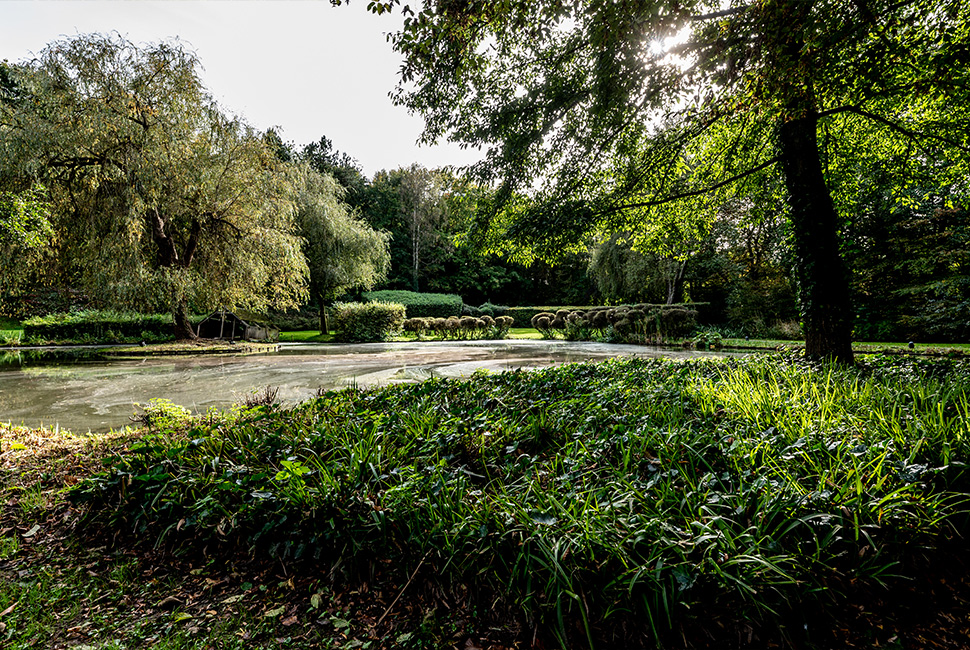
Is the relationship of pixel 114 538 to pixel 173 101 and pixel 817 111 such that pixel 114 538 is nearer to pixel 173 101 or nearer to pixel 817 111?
pixel 817 111

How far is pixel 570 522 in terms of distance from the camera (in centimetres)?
185

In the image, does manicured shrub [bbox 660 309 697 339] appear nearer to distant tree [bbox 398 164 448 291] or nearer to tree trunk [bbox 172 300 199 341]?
tree trunk [bbox 172 300 199 341]

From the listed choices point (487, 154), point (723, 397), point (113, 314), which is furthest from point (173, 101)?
point (723, 397)

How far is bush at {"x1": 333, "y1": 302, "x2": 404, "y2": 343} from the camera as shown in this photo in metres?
19.2

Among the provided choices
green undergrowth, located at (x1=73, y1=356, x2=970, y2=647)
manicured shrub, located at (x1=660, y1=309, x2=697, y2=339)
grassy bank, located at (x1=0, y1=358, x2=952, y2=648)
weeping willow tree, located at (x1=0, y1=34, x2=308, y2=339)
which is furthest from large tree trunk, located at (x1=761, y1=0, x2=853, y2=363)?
weeping willow tree, located at (x1=0, y1=34, x2=308, y2=339)

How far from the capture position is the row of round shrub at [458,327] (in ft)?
65.4

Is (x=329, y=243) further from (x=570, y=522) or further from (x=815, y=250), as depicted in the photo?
(x=570, y=522)

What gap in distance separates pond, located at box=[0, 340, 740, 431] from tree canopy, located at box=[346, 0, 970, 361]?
343cm

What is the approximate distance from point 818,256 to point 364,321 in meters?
16.8

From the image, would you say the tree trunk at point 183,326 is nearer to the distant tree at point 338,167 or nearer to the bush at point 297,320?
the bush at point 297,320

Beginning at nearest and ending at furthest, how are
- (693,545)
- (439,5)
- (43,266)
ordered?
(693,545), (439,5), (43,266)

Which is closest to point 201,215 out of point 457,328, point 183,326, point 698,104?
point 183,326

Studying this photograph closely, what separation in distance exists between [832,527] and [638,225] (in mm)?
6160

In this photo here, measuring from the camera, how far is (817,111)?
5359 millimetres
